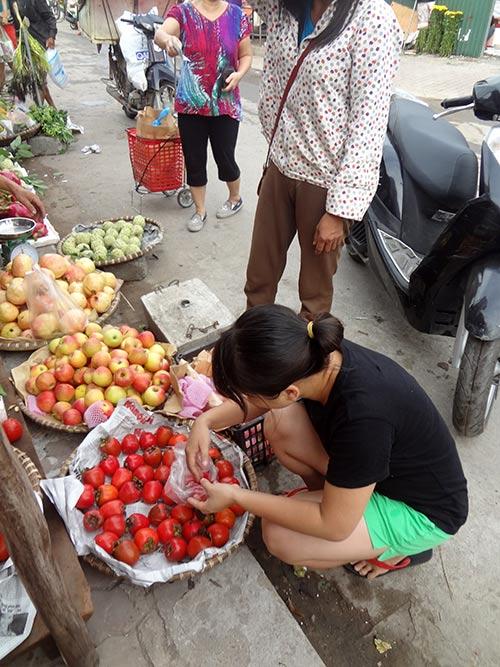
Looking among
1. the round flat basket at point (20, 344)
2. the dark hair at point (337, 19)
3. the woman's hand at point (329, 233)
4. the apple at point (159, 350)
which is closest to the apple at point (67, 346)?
the round flat basket at point (20, 344)

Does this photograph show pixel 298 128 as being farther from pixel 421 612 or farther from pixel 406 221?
pixel 421 612

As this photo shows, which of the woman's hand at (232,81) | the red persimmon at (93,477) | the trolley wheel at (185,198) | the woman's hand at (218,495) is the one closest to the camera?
the woman's hand at (218,495)

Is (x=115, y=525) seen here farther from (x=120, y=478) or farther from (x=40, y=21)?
(x=40, y=21)

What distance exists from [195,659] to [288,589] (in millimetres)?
489

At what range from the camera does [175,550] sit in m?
1.94

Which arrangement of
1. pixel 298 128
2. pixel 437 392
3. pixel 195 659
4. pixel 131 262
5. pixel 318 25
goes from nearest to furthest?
pixel 195 659, pixel 318 25, pixel 298 128, pixel 437 392, pixel 131 262

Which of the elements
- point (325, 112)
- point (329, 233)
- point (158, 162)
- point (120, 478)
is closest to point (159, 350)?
point (120, 478)

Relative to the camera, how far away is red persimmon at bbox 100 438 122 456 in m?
2.31

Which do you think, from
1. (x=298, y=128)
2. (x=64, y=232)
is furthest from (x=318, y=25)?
(x=64, y=232)

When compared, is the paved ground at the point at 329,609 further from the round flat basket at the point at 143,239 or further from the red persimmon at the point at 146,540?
the round flat basket at the point at 143,239

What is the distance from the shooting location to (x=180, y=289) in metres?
3.09

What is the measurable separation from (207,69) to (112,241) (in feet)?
4.97

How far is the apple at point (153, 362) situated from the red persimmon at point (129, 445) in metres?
0.49

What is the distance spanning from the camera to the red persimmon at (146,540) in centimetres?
197
